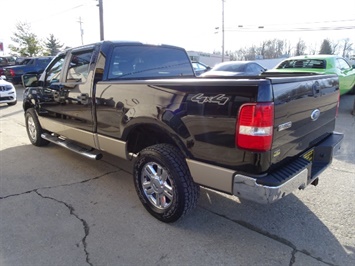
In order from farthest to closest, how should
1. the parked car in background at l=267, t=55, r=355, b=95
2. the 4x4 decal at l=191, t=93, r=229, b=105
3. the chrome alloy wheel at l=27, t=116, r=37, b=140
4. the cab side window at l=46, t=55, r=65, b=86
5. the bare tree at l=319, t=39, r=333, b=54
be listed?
the bare tree at l=319, t=39, r=333, b=54
the parked car in background at l=267, t=55, r=355, b=95
the chrome alloy wheel at l=27, t=116, r=37, b=140
the cab side window at l=46, t=55, r=65, b=86
the 4x4 decal at l=191, t=93, r=229, b=105

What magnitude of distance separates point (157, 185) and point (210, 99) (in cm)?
116

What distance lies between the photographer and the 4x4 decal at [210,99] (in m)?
2.22

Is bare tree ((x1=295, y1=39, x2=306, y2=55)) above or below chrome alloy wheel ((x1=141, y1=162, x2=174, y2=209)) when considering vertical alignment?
above

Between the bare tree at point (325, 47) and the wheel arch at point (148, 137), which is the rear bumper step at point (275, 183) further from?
the bare tree at point (325, 47)

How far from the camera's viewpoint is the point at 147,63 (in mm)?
4086

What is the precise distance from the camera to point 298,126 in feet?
8.36

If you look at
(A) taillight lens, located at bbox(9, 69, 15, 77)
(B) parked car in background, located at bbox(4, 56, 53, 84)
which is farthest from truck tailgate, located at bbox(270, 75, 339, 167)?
(A) taillight lens, located at bbox(9, 69, 15, 77)

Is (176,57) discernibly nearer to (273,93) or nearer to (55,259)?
(273,93)

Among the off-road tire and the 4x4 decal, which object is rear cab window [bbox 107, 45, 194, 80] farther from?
the off-road tire

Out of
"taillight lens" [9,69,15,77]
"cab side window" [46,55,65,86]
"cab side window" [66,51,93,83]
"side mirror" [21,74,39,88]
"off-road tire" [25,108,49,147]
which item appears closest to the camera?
"cab side window" [66,51,93,83]

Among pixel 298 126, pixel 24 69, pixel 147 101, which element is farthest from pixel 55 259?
pixel 24 69

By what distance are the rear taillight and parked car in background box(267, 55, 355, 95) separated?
245 inches

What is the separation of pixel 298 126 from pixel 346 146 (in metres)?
3.61

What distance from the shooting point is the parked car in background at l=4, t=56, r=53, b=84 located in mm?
18484
